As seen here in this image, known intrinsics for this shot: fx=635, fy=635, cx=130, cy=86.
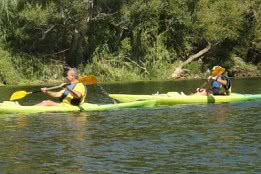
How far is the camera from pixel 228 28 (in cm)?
4272

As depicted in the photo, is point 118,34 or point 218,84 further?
point 118,34

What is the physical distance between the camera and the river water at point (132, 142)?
33.3 ft

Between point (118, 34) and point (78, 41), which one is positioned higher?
point (118, 34)

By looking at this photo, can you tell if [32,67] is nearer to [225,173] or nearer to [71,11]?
[71,11]

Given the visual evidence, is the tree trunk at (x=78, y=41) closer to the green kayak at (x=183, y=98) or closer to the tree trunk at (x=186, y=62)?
the tree trunk at (x=186, y=62)

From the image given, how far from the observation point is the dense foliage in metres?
38.2

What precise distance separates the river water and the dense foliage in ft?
67.7

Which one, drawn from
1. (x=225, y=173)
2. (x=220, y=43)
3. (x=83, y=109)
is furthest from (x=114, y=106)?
(x=220, y=43)

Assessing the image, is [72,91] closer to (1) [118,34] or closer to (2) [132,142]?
(2) [132,142]

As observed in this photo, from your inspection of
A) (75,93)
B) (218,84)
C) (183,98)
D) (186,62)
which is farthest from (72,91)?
(186,62)

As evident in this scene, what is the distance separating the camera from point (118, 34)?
41.8 m

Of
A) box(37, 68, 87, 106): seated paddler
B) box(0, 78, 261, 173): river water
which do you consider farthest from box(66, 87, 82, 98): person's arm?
box(0, 78, 261, 173): river water

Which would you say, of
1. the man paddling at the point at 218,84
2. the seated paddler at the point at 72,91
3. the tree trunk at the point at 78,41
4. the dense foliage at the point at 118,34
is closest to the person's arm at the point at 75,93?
the seated paddler at the point at 72,91

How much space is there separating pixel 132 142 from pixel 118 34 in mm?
29745
